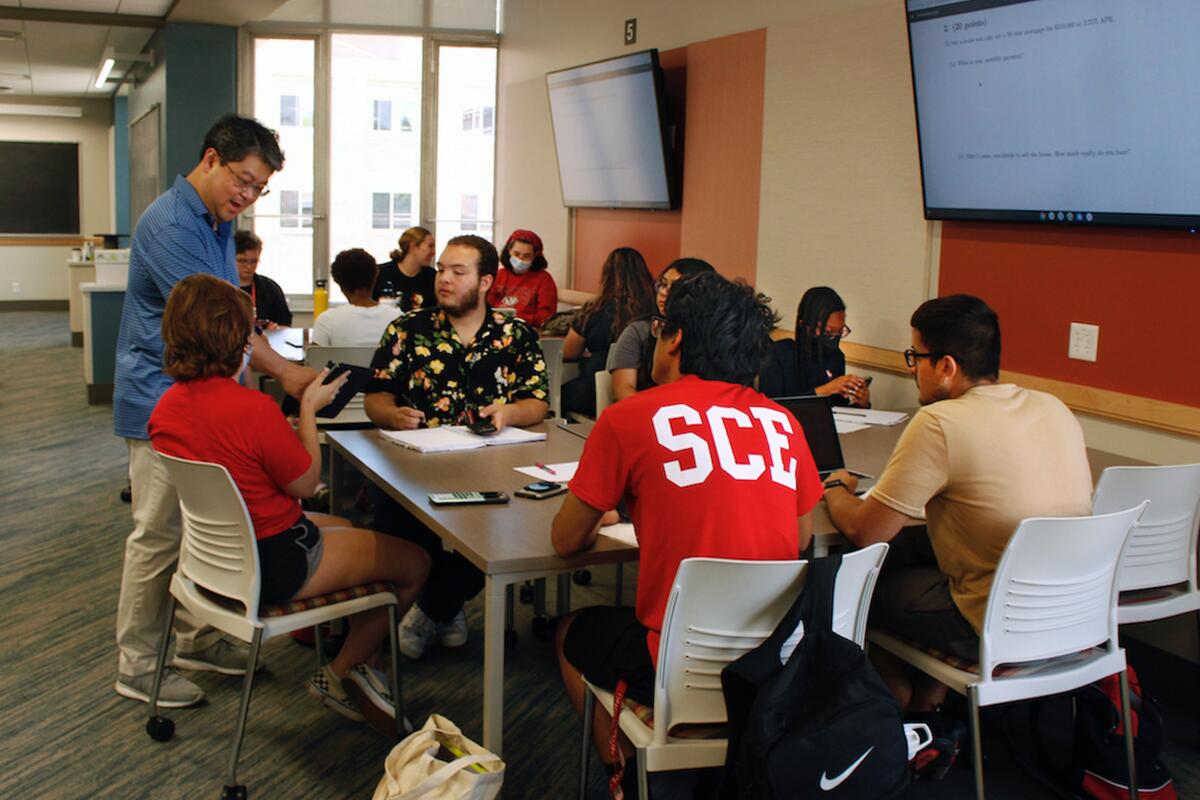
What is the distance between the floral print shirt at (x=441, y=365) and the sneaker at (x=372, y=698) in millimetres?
822

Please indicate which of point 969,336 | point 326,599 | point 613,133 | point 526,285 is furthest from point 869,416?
point 526,285

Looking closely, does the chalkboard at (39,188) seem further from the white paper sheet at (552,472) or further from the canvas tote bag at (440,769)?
the canvas tote bag at (440,769)

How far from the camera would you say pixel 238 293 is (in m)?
2.59

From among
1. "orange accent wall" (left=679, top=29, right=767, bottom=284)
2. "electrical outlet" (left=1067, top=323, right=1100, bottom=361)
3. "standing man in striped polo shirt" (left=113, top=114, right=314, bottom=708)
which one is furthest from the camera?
"orange accent wall" (left=679, top=29, right=767, bottom=284)

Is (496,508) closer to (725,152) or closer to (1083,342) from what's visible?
(1083,342)

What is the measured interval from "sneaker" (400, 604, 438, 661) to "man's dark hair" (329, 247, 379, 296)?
6.03ft

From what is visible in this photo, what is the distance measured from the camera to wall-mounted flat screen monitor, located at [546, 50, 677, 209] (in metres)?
5.95

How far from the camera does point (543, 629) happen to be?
3.59m

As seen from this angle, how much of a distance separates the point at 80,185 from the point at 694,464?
15.4 meters

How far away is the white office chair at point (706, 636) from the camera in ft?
6.18

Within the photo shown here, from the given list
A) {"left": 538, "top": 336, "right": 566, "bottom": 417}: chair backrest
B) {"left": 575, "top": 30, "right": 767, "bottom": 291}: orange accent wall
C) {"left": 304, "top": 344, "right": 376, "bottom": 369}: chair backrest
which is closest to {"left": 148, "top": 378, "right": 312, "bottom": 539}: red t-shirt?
{"left": 304, "top": 344, "right": 376, "bottom": 369}: chair backrest

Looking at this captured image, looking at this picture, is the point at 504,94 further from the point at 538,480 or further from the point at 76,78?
the point at 76,78

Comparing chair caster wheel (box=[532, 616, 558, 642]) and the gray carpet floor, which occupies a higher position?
chair caster wheel (box=[532, 616, 558, 642])

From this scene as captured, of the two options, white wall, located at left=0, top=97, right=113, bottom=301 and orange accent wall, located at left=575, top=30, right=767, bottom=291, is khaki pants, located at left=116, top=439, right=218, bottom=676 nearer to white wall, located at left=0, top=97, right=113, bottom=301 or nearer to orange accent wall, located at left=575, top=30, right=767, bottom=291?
orange accent wall, located at left=575, top=30, right=767, bottom=291
